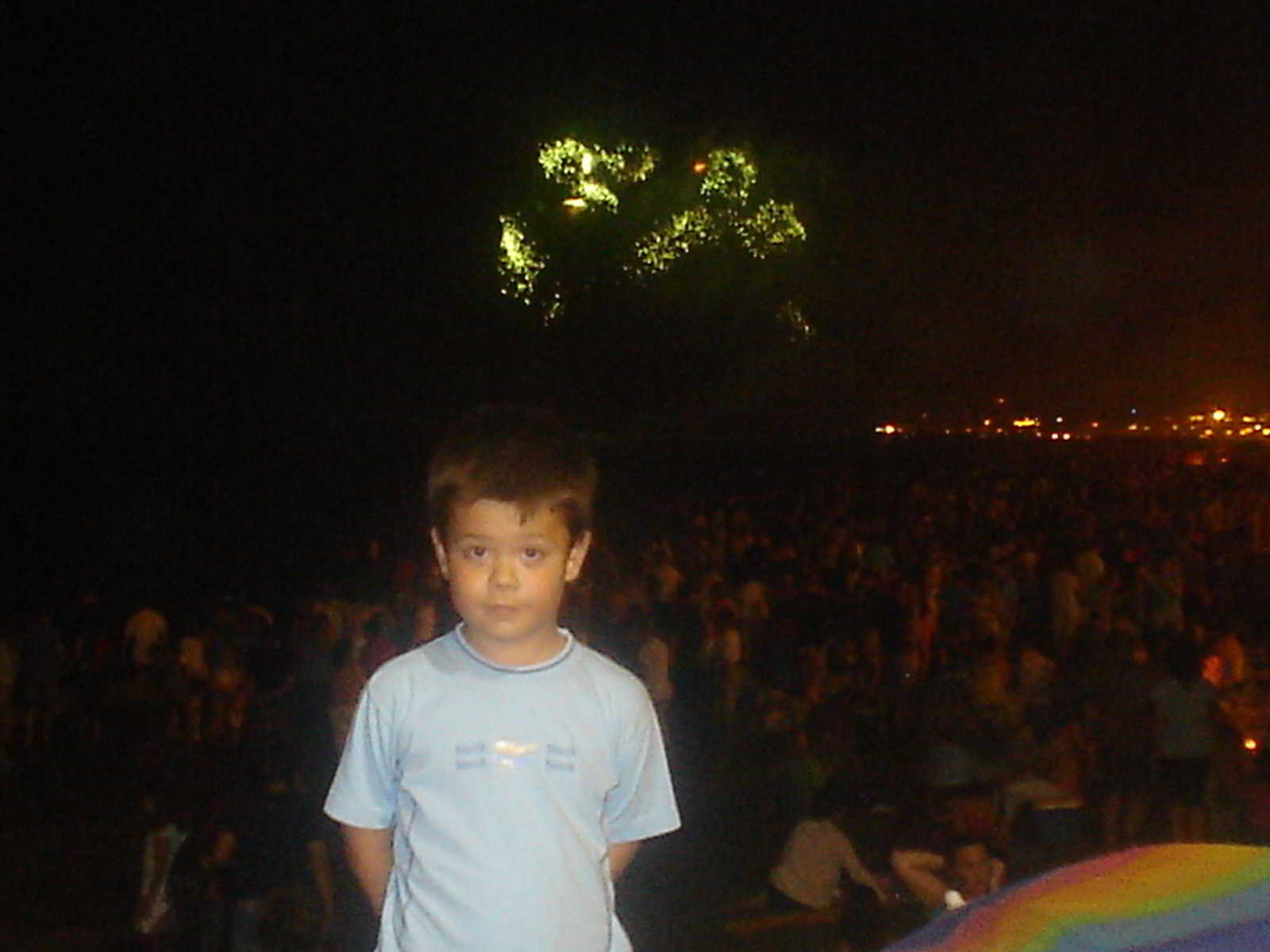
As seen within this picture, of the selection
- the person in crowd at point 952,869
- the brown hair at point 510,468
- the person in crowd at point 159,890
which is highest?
the brown hair at point 510,468

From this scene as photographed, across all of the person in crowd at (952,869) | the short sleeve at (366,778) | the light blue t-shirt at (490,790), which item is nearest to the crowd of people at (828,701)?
the person in crowd at (952,869)

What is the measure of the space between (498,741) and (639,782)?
0.27 meters

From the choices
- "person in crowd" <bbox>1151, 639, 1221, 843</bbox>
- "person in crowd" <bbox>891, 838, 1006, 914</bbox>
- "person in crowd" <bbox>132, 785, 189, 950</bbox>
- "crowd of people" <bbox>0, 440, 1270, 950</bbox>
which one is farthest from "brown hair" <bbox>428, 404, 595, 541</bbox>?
"person in crowd" <bbox>1151, 639, 1221, 843</bbox>

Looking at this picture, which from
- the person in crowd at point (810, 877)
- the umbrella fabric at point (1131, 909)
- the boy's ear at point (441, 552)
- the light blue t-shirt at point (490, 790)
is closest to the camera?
the umbrella fabric at point (1131, 909)

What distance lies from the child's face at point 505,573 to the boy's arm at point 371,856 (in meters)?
0.32

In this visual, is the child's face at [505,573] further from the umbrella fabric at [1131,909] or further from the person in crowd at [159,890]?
the person in crowd at [159,890]

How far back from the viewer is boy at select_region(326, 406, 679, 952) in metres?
2.49

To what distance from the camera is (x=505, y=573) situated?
2525mm

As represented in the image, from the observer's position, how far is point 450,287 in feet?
99.6

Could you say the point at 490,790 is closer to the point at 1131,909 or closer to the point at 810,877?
the point at 1131,909

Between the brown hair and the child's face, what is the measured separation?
0.06 feet

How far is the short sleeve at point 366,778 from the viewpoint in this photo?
8.41ft

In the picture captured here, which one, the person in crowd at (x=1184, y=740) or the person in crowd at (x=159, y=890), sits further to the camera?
the person in crowd at (x=1184, y=740)

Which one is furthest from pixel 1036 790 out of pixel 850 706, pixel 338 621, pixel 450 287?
pixel 450 287
